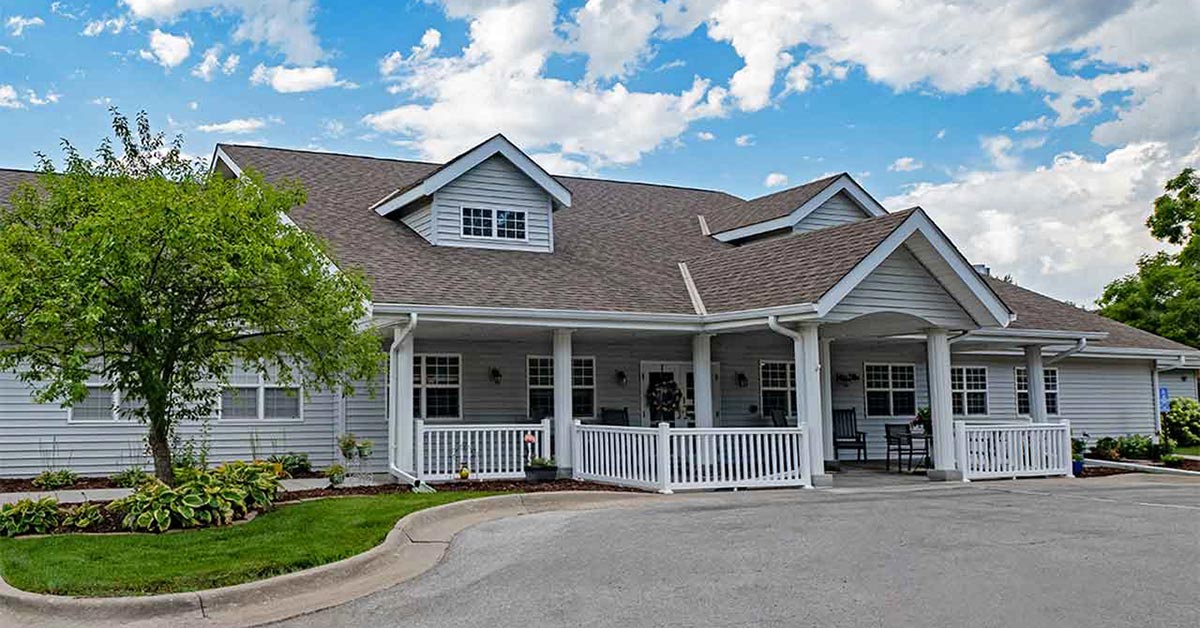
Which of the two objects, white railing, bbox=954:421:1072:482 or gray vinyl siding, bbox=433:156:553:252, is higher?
gray vinyl siding, bbox=433:156:553:252

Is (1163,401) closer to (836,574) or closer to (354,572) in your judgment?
(836,574)

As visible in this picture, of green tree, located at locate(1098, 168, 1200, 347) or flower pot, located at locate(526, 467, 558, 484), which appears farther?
green tree, located at locate(1098, 168, 1200, 347)

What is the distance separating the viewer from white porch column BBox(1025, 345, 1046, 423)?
18391 mm

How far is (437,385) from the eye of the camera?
1694 cm

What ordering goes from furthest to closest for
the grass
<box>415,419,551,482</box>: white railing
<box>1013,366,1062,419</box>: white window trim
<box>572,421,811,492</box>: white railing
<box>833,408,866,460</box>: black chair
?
1. <box>1013,366,1062,419</box>: white window trim
2. <box>833,408,866,460</box>: black chair
3. <box>415,419,551,482</box>: white railing
4. <box>572,421,811,492</box>: white railing
5. the grass

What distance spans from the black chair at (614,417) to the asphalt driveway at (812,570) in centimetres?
495

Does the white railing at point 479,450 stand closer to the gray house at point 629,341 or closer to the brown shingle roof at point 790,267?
the gray house at point 629,341

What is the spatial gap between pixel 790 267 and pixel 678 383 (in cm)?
464

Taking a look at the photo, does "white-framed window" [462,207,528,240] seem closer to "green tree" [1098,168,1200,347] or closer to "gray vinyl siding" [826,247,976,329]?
"gray vinyl siding" [826,247,976,329]

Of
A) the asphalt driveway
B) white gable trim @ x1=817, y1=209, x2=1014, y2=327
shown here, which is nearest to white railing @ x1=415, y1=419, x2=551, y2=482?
the asphalt driveway

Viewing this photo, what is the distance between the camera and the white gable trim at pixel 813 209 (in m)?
19.6

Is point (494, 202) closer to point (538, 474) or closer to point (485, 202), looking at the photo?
point (485, 202)

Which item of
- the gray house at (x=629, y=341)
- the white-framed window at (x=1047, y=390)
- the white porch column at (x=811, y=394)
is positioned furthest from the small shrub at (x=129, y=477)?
the white-framed window at (x=1047, y=390)

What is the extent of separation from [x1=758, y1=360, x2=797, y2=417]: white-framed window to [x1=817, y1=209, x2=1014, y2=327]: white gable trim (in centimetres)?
494
